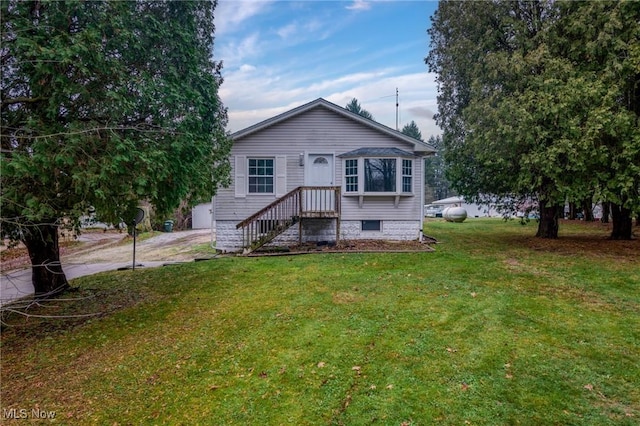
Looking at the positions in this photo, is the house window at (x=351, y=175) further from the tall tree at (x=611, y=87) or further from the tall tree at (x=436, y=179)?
the tall tree at (x=436, y=179)

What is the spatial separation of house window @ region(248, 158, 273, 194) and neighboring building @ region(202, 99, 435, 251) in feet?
0.12

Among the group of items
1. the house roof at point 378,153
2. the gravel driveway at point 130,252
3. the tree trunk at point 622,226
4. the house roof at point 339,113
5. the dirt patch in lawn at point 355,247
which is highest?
the house roof at point 339,113

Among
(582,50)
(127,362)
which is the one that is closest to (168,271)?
(127,362)

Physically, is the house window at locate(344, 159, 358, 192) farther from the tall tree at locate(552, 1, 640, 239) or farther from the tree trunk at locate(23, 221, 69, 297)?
the tree trunk at locate(23, 221, 69, 297)

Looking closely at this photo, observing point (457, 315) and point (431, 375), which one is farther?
point (457, 315)

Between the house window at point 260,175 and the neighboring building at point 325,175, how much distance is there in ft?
0.12

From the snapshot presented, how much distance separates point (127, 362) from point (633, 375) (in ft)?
19.2

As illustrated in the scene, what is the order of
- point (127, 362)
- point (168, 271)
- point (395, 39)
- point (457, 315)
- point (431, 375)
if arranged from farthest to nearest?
point (395, 39) → point (168, 271) → point (457, 315) → point (127, 362) → point (431, 375)

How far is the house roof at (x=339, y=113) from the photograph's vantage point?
1184 centimetres

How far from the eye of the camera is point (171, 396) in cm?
353

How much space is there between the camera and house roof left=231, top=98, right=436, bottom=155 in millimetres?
11836

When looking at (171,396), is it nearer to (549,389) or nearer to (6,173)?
(6,173)

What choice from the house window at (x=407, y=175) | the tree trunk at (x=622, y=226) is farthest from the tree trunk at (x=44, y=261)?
the tree trunk at (x=622, y=226)

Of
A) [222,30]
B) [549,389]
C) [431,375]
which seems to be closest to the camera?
[549,389]
